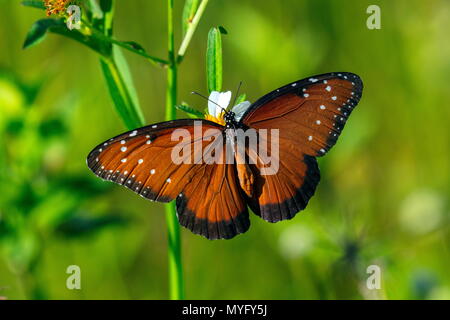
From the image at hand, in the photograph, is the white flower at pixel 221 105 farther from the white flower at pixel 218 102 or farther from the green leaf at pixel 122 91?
the green leaf at pixel 122 91

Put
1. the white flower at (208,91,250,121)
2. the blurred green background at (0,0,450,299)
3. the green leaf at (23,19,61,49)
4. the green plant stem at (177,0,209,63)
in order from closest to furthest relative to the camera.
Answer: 1. the green leaf at (23,19,61,49)
2. the green plant stem at (177,0,209,63)
3. the white flower at (208,91,250,121)
4. the blurred green background at (0,0,450,299)

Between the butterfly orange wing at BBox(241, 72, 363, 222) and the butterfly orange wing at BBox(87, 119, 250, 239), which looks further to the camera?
the butterfly orange wing at BBox(241, 72, 363, 222)

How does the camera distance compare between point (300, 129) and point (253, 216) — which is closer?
point (300, 129)

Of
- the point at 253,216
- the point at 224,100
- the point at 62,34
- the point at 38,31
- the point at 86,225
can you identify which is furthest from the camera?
the point at 253,216

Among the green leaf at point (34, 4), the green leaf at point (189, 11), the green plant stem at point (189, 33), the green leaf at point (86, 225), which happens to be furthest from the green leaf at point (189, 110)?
the green leaf at point (86, 225)

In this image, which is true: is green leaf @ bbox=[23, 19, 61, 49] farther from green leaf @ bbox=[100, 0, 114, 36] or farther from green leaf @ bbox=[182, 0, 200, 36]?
green leaf @ bbox=[182, 0, 200, 36]

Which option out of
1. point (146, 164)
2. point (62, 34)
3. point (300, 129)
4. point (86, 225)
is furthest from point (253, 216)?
point (62, 34)

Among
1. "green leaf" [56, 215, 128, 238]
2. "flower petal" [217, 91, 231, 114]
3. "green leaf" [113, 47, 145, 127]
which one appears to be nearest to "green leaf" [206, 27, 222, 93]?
"flower petal" [217, 91, 231, 114]

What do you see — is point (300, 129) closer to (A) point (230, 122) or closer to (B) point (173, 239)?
(A) point (230, 122)
